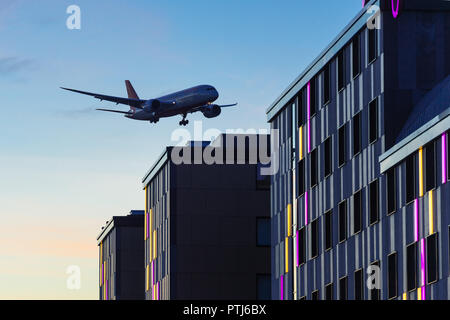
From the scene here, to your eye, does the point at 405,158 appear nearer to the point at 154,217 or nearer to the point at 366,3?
the point at 366,3

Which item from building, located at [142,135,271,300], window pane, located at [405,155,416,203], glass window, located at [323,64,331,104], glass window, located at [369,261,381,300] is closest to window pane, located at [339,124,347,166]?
glass window, located at [323,64,331,104]

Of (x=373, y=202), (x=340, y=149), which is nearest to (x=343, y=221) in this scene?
(x=340, y=149)

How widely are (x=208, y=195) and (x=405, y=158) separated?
50904mm

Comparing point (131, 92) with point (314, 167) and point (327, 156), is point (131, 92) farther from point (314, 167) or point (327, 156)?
point (327, 156)

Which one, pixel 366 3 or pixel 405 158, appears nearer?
pixel 405 158

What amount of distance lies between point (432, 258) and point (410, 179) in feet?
17.0

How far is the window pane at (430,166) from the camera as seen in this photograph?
5400cm

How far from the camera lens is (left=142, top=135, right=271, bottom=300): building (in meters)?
107

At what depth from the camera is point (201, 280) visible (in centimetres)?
10731

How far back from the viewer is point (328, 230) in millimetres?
73125

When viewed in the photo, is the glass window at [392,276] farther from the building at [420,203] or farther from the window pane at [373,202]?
the window pane at [373,202]

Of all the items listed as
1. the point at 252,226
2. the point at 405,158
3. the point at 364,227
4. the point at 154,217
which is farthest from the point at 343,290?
the point at 154,217

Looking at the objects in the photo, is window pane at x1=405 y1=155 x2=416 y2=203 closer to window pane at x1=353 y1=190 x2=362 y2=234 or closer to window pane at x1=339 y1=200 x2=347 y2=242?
window pane at x1=353 y1=190 x2=362 y2=234
